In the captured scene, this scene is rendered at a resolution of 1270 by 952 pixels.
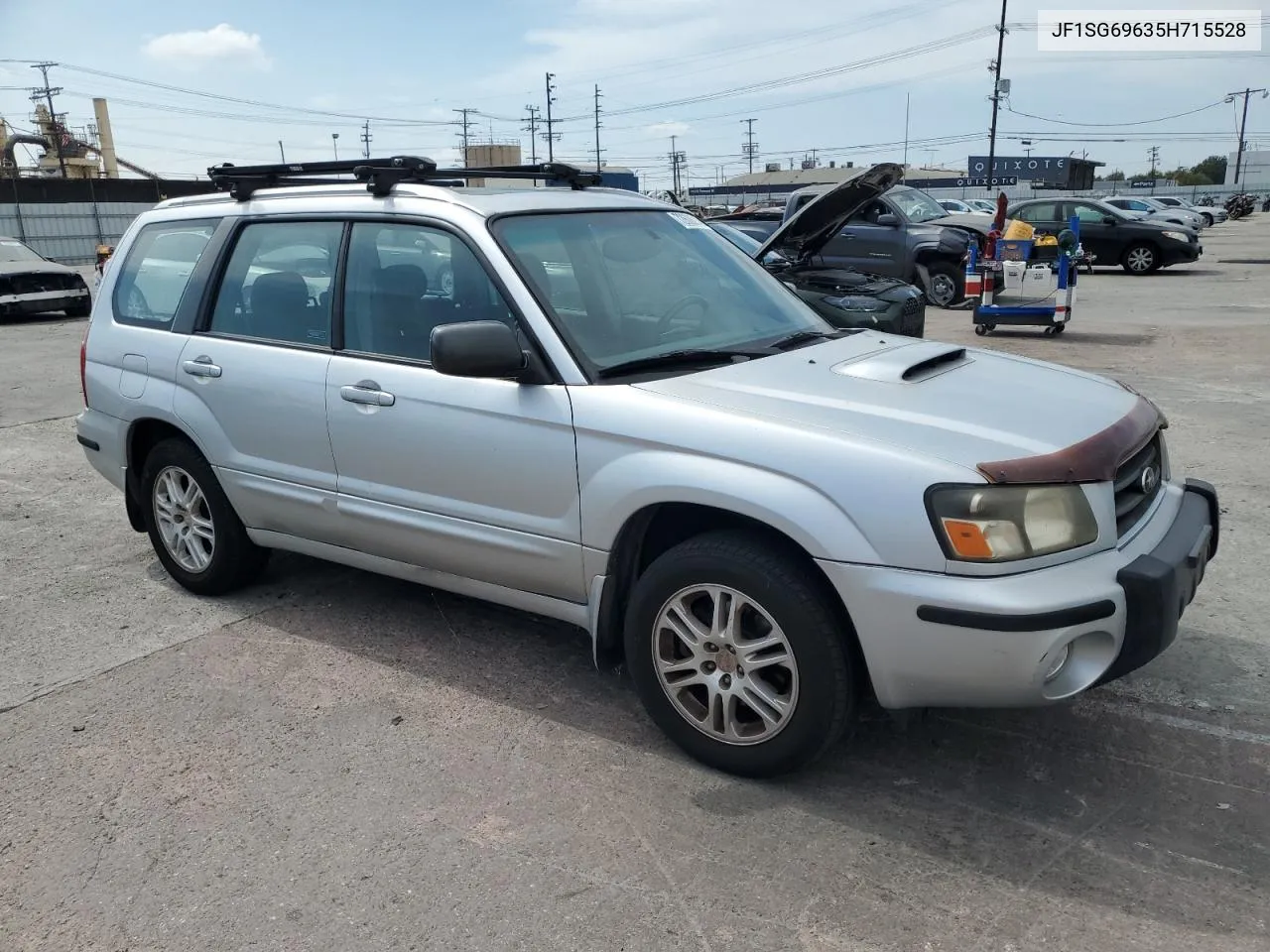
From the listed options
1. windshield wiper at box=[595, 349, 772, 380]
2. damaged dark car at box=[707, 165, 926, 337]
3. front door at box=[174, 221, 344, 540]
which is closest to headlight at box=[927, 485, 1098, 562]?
windshield wiper at box=[595, 349, 772, 380]

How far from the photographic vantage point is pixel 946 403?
307 centimetres

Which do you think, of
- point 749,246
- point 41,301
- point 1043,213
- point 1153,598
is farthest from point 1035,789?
point 1043,213

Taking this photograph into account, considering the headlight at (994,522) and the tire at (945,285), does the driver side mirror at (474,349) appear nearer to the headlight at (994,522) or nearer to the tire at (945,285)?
the headlight at (994,522)

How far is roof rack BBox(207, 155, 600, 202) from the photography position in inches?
156

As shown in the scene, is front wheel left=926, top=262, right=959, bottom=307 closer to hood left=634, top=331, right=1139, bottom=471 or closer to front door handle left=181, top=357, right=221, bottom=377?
hood left=634, top=331, right=1139, bottom=471

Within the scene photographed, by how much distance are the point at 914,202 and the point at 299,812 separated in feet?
49.5

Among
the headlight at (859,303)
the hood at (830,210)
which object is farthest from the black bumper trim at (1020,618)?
the headlight at (859,303)

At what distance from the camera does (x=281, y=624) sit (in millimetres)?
4449

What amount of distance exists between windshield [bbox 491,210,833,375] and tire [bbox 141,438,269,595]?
1.91m

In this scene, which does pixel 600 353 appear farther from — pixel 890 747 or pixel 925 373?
pixel 890 747

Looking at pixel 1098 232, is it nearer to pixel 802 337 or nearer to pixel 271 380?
pixel 802 337

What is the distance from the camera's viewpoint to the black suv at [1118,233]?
68.6 ft

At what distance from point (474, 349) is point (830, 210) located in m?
6.15

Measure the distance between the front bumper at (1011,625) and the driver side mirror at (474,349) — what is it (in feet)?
3.90
